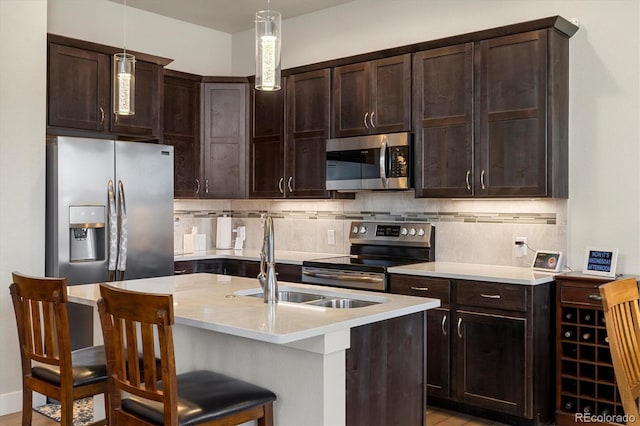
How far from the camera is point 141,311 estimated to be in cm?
204

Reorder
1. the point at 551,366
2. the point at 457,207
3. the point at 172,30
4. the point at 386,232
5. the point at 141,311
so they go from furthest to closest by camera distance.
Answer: the point at 172,30 → the point at 386,232 → the point at 457,207 → the point at 551,366 → the point at 141,311

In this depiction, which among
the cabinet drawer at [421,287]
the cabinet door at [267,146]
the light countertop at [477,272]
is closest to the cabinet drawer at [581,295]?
the light countertop at [477,272]

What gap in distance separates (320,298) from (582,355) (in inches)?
68.6

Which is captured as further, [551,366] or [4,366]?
[4,366]

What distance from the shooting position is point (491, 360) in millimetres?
3740

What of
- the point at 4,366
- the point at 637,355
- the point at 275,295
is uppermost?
the point at 275,295

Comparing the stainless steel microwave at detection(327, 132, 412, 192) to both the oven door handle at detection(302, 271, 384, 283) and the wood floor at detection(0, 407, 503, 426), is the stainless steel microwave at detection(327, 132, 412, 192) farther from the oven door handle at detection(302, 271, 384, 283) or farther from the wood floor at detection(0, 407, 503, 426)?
the wood floor at detection(0, 407, 503, 426)

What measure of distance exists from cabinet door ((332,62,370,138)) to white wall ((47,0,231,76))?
1731 millimetres

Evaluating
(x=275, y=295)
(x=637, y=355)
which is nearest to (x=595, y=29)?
(x=637, y=355)

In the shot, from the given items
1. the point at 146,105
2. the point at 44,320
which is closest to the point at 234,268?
the point at 146,105

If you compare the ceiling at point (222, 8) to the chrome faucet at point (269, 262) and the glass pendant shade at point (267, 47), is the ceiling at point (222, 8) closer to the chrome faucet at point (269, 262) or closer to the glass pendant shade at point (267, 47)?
the glass pendant shade at point (267, 47)

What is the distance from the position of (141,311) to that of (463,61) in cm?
291

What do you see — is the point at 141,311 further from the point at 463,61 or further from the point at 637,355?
the point at 463,61

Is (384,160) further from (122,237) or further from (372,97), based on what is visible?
(122,237)
